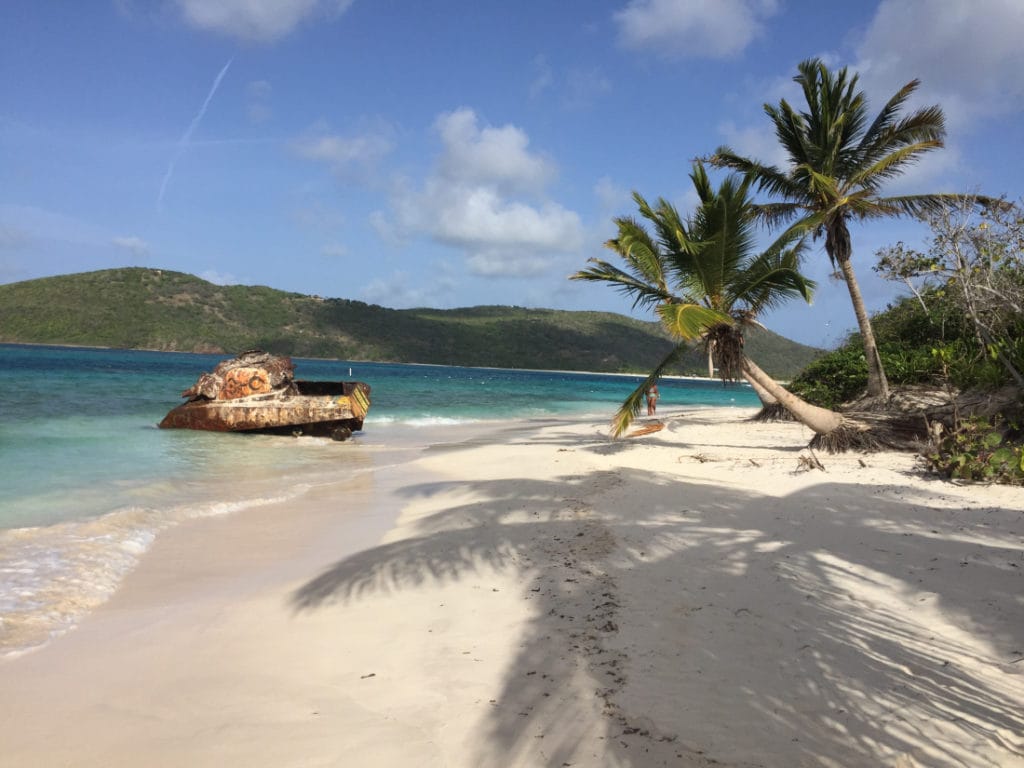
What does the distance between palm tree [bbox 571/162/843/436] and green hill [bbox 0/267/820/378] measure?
58.0 metres

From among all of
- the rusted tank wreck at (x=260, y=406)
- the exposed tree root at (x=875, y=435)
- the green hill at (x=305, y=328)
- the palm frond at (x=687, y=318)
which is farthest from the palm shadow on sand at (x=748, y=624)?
the green hill at (x=305, y=328)

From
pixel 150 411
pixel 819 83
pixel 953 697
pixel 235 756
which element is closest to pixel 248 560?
pixel 235 756

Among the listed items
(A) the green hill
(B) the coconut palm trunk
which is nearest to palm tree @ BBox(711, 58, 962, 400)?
(B) the coconut palm trunk

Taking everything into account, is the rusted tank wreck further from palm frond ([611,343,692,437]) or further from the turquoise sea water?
palm frond ([611,343,692,437])

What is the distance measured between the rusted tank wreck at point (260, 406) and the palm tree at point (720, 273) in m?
7.60

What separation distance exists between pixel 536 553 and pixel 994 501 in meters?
4.92

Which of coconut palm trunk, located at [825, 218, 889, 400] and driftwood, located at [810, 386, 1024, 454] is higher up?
coconut palm trunk, located at [825, 218, 889, 400]

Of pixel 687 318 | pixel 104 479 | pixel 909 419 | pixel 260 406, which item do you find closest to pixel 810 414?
pixel 909 419

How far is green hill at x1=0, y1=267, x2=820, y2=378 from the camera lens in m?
76.3

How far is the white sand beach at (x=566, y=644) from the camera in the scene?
8.55ft

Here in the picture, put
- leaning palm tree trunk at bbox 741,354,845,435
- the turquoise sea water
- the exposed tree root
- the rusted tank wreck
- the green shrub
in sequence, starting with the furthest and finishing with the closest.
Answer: the rusted tank wreck < leaning palm tree trunk at bbox 741,354,845,435 < the exposed tree root < the green shrub < the turquoise sea water

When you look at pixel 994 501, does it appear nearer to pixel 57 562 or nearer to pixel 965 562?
pixel 965 562

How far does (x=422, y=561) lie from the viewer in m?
5.32

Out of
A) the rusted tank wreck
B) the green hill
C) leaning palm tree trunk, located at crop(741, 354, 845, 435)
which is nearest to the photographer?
leaning palm tree trunk, located at crop(741, 354, 845, 435)
